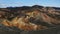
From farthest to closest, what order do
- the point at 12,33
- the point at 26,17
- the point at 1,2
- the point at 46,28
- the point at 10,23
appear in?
the point at 1,2
the point at 26,17
the point at 10,23
the point at 46,28
the point at 12,33

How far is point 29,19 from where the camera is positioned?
9.06ft

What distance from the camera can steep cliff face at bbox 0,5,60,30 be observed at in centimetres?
256

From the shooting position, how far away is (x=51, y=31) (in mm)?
2387

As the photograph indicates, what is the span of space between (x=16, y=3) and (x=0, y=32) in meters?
1.37

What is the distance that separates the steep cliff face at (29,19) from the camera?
256 centimetres

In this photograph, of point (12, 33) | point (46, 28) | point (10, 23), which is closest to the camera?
point (12, 33)

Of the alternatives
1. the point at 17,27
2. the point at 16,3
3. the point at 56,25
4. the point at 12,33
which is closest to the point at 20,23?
the point at 17,27

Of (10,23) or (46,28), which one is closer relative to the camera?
(46,28)

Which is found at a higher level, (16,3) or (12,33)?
(16,3)

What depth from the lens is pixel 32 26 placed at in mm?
2549

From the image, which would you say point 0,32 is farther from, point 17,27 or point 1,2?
point 1,2

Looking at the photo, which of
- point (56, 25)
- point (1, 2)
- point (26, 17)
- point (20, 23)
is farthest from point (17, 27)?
point (1, 2)

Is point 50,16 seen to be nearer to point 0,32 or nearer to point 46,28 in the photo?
point 46,28

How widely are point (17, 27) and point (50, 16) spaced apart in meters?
0.73
